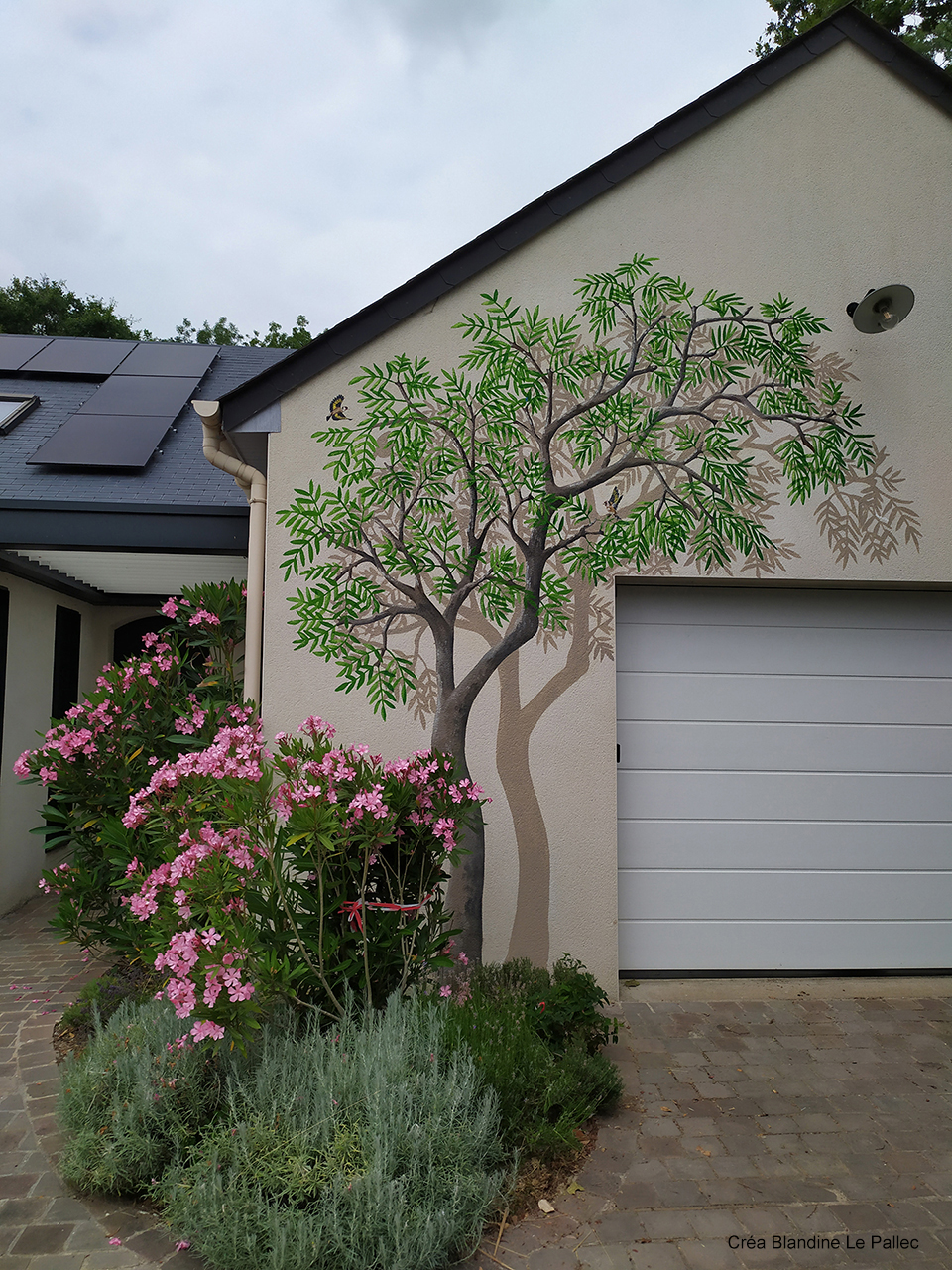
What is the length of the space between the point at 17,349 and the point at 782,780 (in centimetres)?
932

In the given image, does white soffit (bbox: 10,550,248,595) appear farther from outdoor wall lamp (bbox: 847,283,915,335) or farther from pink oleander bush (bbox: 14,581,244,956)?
outdoor wall lamp (bbox: 847,283,915,335)

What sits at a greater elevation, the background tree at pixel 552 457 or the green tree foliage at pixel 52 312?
the green tree foliage at pixel 52 312

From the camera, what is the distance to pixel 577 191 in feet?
14.9

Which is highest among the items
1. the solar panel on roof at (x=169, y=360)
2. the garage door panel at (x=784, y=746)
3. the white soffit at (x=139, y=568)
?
the solar panel on roof at (x=169, y=360)

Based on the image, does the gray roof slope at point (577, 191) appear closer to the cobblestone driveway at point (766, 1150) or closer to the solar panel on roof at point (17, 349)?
the cobblestone driveway at point (766, 1150)

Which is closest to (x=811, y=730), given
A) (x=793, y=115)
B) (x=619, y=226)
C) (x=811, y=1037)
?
(x=811, y=1037)

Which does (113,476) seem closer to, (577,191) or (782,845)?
(577,191)

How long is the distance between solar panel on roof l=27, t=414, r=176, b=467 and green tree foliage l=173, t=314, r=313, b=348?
42.2 feet

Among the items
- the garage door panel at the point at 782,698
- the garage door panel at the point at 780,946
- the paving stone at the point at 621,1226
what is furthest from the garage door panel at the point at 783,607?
the paving stone at the point at 621,1226

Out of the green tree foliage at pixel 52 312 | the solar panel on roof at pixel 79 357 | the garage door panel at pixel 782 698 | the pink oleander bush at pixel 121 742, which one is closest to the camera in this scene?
the pink oleander bush at pixel 121 742

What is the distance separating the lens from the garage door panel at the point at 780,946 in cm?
468

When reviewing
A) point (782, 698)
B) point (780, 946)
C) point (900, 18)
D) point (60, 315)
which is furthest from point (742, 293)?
point (60, 315)

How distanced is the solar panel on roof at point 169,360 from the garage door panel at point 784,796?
6.43 m

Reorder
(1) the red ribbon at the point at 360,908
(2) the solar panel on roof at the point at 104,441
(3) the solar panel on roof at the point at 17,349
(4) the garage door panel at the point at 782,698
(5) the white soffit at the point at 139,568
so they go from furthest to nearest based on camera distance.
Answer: (3) the solar panel on roof at the point at 17,349
(5) the white soffit at the point at 139,568
(2) the solar panel on roof at the point at 104,441
(4) the garage door panel at the point at 782,698
(1) the red ribbon at the point at 360,908
